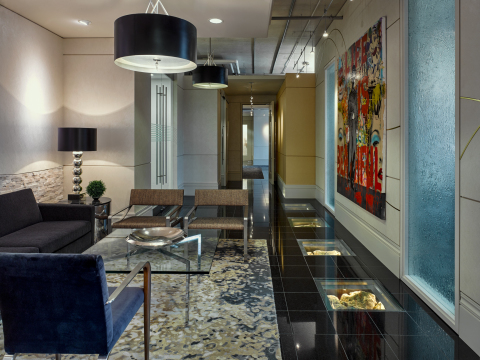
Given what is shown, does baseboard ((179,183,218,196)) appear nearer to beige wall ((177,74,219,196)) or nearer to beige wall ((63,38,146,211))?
beige wall ((177,74,219,196))

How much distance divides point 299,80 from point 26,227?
24.1 ft

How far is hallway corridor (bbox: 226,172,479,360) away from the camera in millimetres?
2697

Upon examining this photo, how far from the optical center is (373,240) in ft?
16.8

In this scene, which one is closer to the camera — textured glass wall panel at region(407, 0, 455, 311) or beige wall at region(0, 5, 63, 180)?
textured glass wall panel at region(407, 0, 455, 311)

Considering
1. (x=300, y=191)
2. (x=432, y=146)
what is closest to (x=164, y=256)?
(x=432, y=146)

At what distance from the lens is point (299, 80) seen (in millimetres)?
10078

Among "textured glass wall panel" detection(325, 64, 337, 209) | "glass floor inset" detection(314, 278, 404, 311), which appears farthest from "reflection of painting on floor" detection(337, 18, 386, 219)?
"textured glass wall panel" detection(325, 64, 337, 209)

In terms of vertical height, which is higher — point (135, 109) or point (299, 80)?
point (299, 80)

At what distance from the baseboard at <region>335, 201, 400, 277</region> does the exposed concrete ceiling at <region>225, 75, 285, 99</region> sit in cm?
588

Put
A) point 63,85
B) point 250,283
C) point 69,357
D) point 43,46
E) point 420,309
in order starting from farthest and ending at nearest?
point 63,85 < point 43,46 < point 250,283 < point 420,309 < point 69,357

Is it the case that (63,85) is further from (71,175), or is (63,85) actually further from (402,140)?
(402,140)

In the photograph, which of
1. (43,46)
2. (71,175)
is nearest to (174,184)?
(71,175)

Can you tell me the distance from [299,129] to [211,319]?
7643 mm

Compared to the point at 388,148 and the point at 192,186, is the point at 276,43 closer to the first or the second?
the point at 192,186
